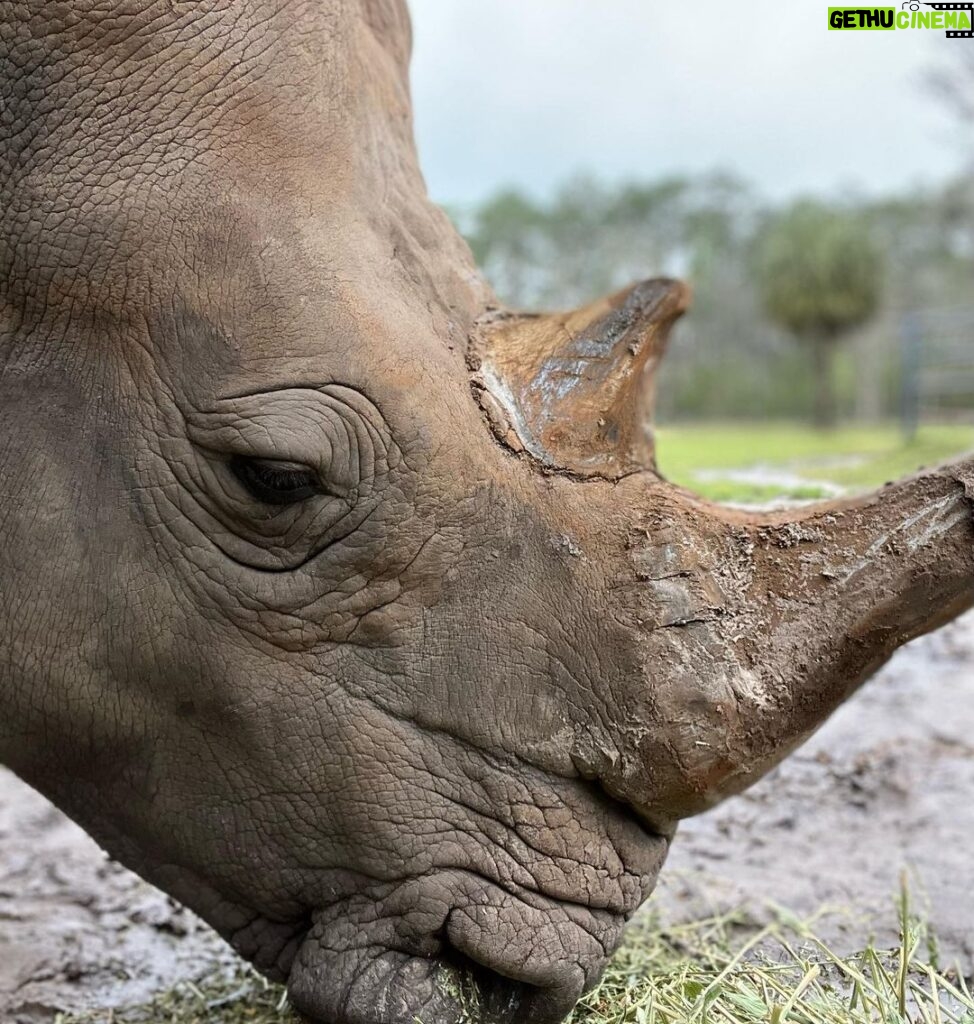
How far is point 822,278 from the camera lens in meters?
30.6

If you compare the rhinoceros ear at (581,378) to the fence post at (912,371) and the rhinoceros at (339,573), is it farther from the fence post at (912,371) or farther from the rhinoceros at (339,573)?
the fence post at (912,371)

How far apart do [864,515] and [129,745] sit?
1.60 meters

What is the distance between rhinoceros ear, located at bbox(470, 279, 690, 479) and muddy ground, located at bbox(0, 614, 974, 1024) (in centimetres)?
174

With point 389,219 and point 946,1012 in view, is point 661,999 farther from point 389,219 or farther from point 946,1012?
point 389,219

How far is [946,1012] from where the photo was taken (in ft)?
8.66

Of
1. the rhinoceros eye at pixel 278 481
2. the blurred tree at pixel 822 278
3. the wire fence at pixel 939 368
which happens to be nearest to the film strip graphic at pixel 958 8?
the rhinoceros eye at pixel 278 481

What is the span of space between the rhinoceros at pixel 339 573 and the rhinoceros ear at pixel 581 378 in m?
0.01

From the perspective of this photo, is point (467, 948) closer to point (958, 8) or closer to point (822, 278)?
point (958, 8)

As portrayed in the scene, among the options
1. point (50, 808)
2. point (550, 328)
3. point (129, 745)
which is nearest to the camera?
point (129, 745)

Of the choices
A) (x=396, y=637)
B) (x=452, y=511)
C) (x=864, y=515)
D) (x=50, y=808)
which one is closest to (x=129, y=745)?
(x=396, y=637)

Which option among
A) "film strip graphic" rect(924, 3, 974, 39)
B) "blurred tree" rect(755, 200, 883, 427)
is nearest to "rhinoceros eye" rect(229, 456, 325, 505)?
"film strip graphic" rect(924, 3, 974, 39)

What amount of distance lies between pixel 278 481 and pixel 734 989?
1.51 meters

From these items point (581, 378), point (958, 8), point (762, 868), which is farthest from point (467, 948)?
point (958, 8)

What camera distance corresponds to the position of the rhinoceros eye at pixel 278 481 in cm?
254
